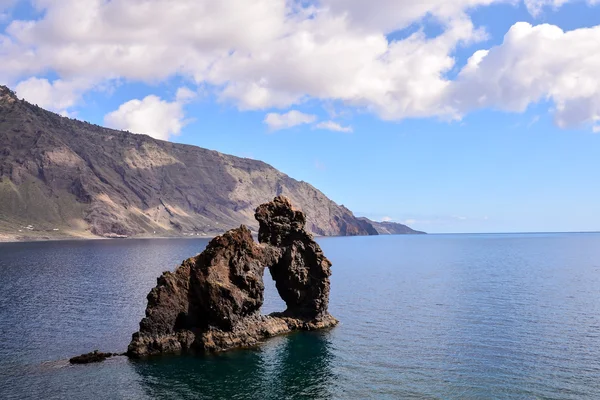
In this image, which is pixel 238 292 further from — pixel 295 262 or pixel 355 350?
pixel 355 350

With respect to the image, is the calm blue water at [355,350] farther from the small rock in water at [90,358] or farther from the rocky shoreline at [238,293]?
the rocky shoreline at [238,293]

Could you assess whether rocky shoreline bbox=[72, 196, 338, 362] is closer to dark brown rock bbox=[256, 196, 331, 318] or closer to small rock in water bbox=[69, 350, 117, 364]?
dark brown rock bbox=[256, 196, 331, 318]

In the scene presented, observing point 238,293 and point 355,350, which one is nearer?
point 355,350

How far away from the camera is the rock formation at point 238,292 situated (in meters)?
51.4

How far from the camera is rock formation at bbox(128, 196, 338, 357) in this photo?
169ft

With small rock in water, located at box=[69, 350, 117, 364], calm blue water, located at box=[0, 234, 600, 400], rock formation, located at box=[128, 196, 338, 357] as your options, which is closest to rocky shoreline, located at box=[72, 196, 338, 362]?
rock formation, located at box=[128, 196, 338, 357]

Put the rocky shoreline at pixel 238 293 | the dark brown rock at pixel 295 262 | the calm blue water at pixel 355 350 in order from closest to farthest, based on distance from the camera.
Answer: the calm blue water at pixel 355 350 → the rocky shoreline at pixel 238 293 → the dark brown rock at pixel 295 262

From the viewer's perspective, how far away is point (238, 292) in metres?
54.0

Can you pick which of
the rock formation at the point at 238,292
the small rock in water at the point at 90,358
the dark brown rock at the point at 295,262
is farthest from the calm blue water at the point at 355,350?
the dark brown rock at the point at 295,262

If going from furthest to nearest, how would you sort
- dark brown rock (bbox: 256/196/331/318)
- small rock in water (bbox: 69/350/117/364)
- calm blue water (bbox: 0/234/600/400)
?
dark brown rock (bbox: 256/196/331/318), small rock in water (bbox: 69/350/117/364), calm blue water (bbox: 0/234/600/400)

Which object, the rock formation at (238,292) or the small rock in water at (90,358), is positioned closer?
the small rock in water at (90,358)

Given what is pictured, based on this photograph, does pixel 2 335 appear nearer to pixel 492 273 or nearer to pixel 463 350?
pixel 463 350

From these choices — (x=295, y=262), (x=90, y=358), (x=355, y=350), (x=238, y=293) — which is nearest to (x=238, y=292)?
(x=238, y=293)

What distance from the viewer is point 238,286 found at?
5497 centimetres
